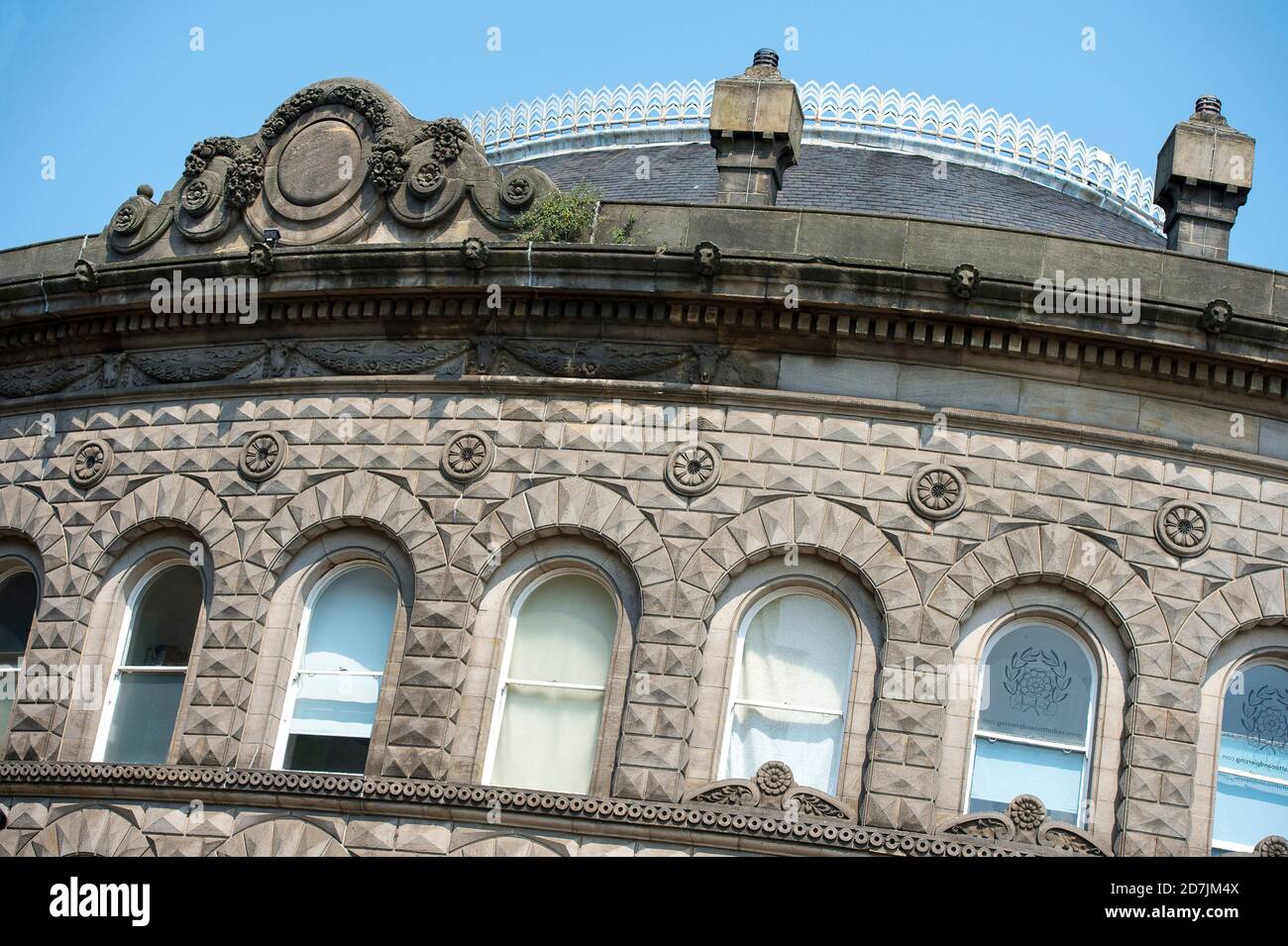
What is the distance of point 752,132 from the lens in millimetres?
23078

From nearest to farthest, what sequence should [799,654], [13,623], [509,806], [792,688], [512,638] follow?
1. [509,806]
2. [792,688]
3. [799,654]
4. [512,638]
5. [13,623]

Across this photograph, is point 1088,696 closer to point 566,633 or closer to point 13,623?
point 566,633

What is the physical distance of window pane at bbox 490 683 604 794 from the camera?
824 inches

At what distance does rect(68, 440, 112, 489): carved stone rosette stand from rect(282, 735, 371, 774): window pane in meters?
4.19

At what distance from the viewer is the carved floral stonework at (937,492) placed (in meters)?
20.7

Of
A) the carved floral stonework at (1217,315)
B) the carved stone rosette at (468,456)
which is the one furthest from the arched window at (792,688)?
the carved floral stonework at (1217,315)

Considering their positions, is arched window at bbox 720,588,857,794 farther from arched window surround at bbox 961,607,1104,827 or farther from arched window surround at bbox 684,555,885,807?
arched window surround at bbox 961,607,1104,827

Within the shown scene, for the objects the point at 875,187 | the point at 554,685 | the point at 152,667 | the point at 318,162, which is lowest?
the point at 152,667

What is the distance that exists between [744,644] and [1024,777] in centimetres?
323

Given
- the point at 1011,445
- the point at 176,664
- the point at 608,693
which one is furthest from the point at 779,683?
the point at 176,664

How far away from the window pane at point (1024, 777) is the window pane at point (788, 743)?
58.7 inches

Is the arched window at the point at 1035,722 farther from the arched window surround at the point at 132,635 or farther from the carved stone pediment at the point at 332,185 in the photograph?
the arched window surround at the point at 132,635

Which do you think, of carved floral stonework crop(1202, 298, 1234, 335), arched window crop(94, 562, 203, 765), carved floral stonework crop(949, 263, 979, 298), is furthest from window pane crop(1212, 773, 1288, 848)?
arched window crop(94, 562, 203, 765)

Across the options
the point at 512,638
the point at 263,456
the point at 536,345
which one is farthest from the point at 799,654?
the point at 263,456
